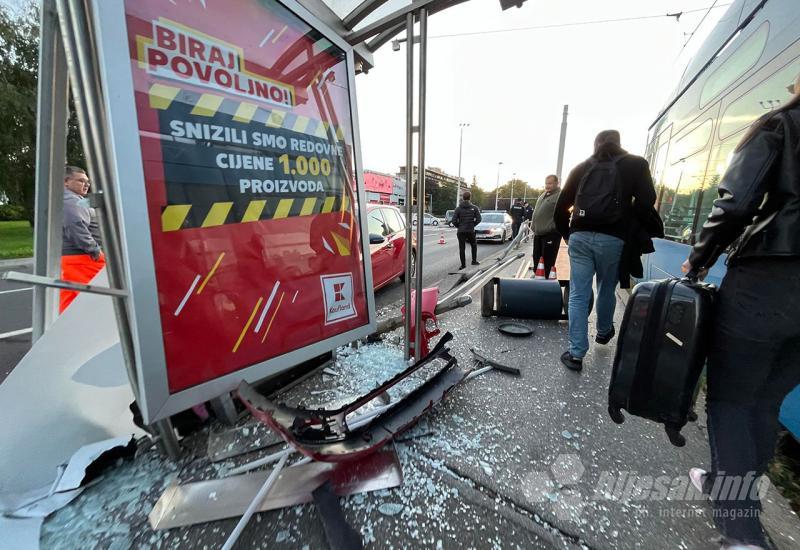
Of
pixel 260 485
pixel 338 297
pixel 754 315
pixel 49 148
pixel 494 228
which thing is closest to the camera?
pixel 754 315

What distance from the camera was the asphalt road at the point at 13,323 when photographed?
332 cm

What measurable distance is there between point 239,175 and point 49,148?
29.4 inches

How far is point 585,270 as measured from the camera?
9.50 ft

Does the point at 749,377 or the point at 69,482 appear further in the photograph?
the point at 69,482

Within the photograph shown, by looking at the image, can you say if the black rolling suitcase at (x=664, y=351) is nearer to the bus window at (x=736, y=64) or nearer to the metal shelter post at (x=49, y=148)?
the bus window at (x=736, y=64)

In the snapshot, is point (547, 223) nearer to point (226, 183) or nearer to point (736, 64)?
point (736, 64)

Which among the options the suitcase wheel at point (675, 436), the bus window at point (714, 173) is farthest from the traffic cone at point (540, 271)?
the suitcase wheel at point (675, 436)

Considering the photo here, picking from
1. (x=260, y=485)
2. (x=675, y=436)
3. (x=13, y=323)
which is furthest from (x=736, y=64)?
(x=13, y=323)

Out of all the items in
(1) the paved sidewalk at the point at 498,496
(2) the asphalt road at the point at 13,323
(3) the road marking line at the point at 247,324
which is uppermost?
(3) the road marking line at the point at 247,324

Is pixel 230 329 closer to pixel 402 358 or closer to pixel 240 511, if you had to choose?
pixel 240 511

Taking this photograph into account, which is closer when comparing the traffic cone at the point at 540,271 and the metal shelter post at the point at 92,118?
the metal shelter post at the point at 92,118

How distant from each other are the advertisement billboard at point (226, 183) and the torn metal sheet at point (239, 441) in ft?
1.67

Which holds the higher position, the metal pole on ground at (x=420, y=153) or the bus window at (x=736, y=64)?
the bus window at (x=736, y=64)

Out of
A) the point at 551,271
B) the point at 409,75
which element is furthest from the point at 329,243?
the point at 551,271
